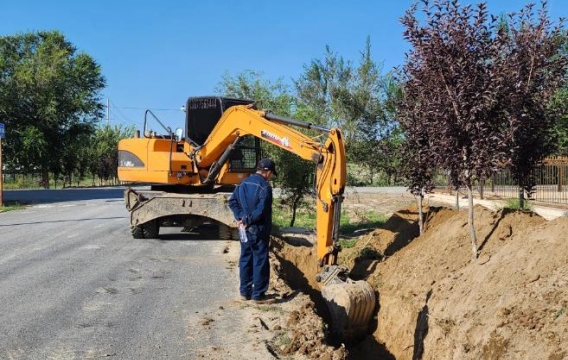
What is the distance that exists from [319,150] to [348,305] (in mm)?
2418

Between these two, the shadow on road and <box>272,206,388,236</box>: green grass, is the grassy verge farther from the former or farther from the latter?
the shadow on road

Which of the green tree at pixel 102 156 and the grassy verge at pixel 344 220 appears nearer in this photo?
the grassy verge at pixel 344 220

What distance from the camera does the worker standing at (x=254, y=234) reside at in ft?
22.2

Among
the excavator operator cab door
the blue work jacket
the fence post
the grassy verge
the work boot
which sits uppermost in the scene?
the excavator operator cab door

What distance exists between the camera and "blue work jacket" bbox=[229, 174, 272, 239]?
6.78m

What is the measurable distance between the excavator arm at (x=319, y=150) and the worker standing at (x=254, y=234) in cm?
113

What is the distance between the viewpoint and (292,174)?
15.5 m

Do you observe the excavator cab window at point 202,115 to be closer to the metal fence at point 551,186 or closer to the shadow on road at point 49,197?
the metal fence at point 551,186

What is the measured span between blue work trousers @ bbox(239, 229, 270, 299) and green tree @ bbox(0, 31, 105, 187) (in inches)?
916

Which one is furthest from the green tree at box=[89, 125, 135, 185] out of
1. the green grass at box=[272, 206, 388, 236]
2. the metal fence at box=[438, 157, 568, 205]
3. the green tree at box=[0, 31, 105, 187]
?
the metal fence at box=[438, 157, 568, 205]

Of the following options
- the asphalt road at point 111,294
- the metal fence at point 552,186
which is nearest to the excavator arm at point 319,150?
the asphalt road at point 111,294

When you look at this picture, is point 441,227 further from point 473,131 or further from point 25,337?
point 25,337

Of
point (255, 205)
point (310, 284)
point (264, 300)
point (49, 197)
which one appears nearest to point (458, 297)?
point (264, 300)

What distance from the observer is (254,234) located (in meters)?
6.77
